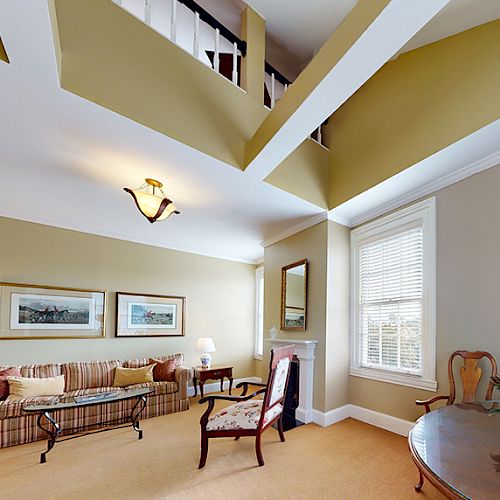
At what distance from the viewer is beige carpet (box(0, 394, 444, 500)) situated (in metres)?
2.38

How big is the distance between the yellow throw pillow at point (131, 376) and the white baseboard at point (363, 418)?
2.38m

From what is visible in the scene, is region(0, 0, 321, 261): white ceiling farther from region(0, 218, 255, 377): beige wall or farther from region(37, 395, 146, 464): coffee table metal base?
region(37, 395, 146, 464): coffee table metal base

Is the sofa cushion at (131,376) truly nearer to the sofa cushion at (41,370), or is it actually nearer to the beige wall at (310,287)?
the sofa cushion at (41,370)

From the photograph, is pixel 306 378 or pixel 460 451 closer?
pixel 460 451

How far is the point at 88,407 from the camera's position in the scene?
3730mm

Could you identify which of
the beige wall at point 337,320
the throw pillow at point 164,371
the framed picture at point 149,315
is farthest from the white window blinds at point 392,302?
the framed picture at point 149,315

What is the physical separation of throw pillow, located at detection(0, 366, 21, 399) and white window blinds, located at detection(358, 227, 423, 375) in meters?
4.33

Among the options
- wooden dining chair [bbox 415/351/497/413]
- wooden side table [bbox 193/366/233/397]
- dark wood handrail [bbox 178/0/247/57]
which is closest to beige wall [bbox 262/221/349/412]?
wooden dining chair [bbox 415/351/497/413]

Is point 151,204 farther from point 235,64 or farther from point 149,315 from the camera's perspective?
point 149,315

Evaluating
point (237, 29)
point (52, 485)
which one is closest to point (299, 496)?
point (52, 485)

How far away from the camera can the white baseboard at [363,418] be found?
3441mm

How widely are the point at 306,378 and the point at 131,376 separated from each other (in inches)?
96.4

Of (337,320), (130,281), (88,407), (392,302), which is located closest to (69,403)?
(88,407)

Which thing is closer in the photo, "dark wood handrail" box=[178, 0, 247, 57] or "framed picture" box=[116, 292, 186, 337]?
"dark wood handrail" box=[178, 0, 247, 57]
